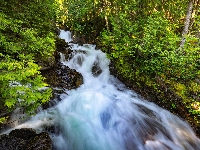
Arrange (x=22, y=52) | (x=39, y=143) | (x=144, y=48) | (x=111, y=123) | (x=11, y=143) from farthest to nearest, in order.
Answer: (x=144, y=48), (x=111, y=123), (x=22, y=52), (x=39, y=143), (x=11, y=143)

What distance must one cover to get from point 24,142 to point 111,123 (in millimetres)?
3313

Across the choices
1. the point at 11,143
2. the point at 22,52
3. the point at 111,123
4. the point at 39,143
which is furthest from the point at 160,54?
the point at 11,143

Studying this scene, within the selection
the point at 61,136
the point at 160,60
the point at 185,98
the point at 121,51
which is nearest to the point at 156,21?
the point at 160,60

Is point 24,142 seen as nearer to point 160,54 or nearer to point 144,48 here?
point 160,54

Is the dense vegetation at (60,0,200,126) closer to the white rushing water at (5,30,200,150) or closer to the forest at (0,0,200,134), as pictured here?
the forest at (0,0,200,134)

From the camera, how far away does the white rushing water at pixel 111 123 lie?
22.9ft

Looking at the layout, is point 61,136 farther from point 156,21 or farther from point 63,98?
point 156,21

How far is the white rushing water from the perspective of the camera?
6.97 meters

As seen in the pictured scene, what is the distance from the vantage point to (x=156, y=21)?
30.4ft

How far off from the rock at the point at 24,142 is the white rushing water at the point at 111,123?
90 centimetres

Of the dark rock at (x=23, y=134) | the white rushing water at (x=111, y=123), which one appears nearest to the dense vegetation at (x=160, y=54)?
the white rushing water at (x=111, y=123)

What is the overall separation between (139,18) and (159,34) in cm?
219

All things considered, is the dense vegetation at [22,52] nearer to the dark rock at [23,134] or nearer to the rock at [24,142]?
the dark rock at [23,134]

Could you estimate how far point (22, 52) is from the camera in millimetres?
6879
